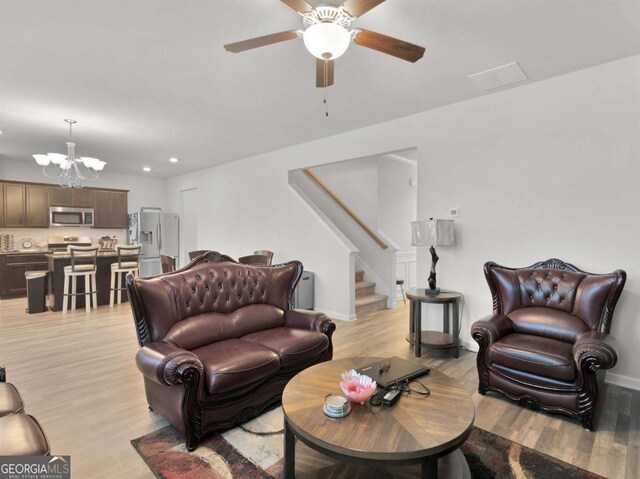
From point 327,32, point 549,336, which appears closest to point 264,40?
point 327,32

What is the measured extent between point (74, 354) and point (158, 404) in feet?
6.71

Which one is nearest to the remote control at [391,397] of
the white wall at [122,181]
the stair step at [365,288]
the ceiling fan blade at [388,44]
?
the ceiling fan blade at [388,44]

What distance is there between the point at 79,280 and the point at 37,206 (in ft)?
8.79

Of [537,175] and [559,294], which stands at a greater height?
[537,175]

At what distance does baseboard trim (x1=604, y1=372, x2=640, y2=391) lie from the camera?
2.91m

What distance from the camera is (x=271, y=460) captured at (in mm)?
1990

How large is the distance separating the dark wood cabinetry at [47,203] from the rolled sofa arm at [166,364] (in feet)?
22.9

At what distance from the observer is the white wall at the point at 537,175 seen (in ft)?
9.72

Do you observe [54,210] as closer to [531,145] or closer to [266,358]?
[266,358]

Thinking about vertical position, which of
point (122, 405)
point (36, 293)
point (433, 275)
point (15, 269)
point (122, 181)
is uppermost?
point (122, 181)

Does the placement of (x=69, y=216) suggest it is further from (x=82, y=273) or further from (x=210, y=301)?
(x=210, y=301)

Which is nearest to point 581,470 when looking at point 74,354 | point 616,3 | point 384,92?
point 616,3

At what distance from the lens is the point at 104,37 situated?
258cm

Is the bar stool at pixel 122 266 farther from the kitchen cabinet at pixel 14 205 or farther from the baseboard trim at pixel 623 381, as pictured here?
the baseboard trim at pixel 623 381
